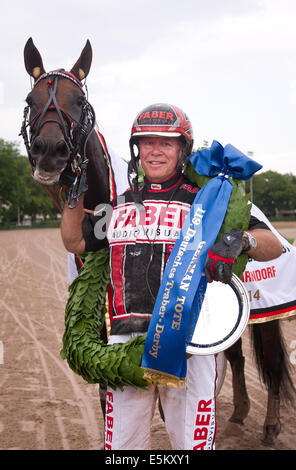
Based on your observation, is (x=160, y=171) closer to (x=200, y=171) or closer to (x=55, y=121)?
(x=200, y=171)

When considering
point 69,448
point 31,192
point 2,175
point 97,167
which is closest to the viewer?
Answer: point 97,167

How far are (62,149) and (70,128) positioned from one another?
0.90 ft

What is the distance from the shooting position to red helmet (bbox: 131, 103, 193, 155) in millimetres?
2334

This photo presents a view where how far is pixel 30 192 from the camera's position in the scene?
65.2 m

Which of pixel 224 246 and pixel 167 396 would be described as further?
pixel 167 396

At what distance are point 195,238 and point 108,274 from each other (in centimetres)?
69

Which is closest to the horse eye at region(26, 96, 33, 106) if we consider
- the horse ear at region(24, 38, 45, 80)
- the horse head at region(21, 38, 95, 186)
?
the horse head at region(21, 38, 95, 186)

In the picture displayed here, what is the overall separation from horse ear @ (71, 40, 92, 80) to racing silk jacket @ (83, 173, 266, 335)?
1.07 meters

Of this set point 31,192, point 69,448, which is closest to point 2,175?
point 31,192

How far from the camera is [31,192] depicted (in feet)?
220

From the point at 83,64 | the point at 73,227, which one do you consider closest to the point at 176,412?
the point at 73,227

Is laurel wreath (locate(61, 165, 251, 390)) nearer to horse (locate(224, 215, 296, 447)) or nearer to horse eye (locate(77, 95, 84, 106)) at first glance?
horse eye (locate(77, 95, 84, 106))

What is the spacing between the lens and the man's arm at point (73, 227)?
2.46 meters

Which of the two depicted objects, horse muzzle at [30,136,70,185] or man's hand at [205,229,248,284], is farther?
horse muzzle at [30,136,70,185]
